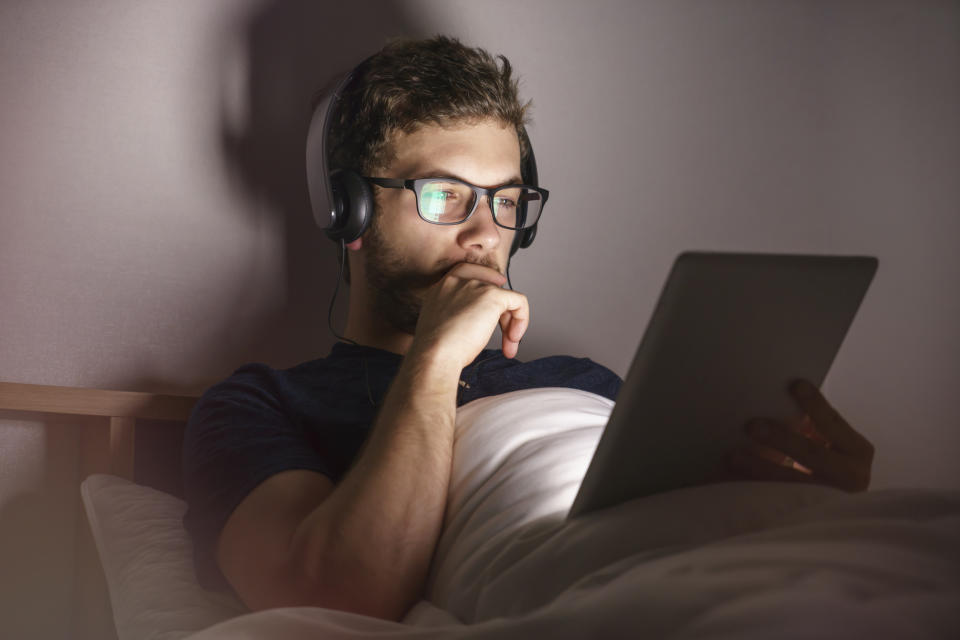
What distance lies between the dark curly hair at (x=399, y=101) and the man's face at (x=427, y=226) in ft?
0.07

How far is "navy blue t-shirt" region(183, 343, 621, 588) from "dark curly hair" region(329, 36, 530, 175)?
1.09ft

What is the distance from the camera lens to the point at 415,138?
1.18 meters

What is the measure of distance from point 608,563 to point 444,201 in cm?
78

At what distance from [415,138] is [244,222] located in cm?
39

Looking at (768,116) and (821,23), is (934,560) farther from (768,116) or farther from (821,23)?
(821,23)

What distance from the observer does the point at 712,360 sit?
0.50 meters

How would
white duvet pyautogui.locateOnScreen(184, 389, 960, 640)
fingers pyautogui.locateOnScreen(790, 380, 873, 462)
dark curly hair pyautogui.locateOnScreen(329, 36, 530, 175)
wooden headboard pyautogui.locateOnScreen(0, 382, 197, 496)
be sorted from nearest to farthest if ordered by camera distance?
white duvet pyautogui.locateOnScreen(184, 389, 960, 640)
fingers pyautogui.locateOnScreen(790, 380, 873, 462)
wooden headboard pyautogui.locateOnScreen(0, 382, 197, 496)
dark curly hair pyautogui.locateOnScreen(329, 36, 530, 175)

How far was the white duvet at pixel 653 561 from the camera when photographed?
324 millimetres

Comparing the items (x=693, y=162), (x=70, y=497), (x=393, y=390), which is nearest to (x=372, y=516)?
(x=393, y=390)

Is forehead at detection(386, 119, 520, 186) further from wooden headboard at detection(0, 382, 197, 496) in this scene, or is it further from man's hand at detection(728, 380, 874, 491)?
man's hand at detection(728, 380, 874, 491)

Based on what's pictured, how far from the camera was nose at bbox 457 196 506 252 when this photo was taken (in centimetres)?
114

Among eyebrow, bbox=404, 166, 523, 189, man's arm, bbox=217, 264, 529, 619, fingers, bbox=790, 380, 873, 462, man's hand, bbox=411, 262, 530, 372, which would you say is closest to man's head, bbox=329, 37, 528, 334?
eyebrow, bbox=404, 166, 523, 189

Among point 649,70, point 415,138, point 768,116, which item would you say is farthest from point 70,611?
point 768,116

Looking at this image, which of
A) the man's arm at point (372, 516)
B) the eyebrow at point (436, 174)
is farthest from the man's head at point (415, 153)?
the man's arm at point (372, 516)
